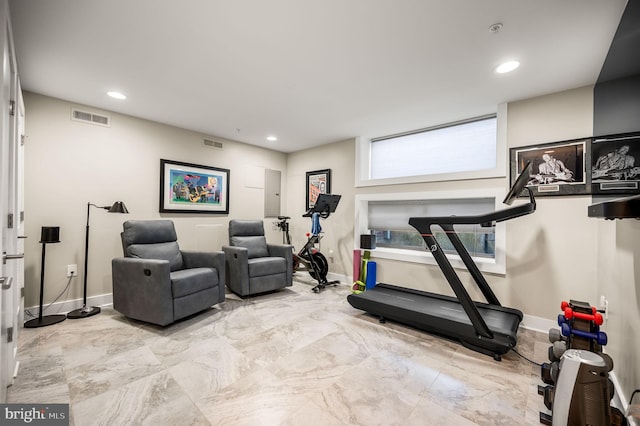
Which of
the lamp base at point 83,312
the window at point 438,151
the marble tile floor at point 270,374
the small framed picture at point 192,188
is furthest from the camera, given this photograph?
the small framed picture at point 192,188

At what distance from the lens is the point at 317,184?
16.3 ft

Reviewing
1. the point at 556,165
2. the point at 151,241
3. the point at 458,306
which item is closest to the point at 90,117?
the point at 151,241

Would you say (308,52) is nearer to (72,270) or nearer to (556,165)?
(556,165)

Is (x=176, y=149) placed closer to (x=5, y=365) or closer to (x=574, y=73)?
(x=5, y=365)

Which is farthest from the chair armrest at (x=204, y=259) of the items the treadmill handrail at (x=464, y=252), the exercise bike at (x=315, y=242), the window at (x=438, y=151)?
the window at (x=438, y=151)

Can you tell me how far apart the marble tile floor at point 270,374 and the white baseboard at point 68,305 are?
0.41m

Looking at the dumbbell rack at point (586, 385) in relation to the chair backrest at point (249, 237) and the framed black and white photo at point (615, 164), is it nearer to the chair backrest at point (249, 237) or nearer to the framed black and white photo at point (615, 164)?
the framed black and white photo at point (615, 164)

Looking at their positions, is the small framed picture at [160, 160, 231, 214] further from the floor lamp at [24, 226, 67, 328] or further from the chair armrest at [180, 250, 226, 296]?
the floor lamp at [24, 226, 67, 328]

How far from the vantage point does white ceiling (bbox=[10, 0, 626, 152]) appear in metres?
1.73

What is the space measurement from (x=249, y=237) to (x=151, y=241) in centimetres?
138

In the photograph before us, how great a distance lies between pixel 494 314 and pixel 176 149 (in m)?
4.56

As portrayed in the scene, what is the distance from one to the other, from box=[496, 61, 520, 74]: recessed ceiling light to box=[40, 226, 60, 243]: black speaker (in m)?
4.57

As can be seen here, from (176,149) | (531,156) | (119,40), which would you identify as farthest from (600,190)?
(176,149)

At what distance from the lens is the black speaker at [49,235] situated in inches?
106
